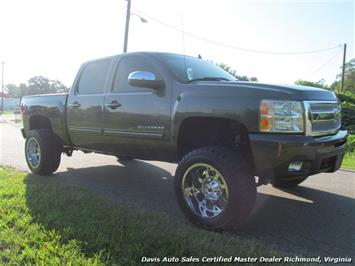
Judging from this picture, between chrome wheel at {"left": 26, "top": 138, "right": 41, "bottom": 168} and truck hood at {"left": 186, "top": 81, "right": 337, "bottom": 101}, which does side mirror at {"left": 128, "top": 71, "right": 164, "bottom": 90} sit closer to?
truck hood at {"left": 186, "top": 81, "right": 337, "bottom": 101}

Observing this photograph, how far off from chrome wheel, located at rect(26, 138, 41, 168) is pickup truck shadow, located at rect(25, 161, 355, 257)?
0.32 meters

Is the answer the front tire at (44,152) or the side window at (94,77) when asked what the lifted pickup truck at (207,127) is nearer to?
the side window at (94,77)

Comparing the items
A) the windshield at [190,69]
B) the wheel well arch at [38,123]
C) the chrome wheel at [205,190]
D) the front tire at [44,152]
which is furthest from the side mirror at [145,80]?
the wheel well arch at [38,123]

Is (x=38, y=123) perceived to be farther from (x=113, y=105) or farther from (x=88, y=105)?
(x=113, y=105)

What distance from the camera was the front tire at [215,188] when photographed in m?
3.39

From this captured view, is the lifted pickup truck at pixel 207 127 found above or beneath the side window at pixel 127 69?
beneath

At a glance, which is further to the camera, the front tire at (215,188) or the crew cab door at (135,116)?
the crew cab door at (135,116)

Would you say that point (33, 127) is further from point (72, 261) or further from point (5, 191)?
point (72, 261)

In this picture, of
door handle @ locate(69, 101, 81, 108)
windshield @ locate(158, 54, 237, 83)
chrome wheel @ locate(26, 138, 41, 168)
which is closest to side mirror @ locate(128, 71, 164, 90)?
windshield @ locate(158, 54, 237, 83)

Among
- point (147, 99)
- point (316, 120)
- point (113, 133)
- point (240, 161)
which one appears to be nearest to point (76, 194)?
point (113, 133)

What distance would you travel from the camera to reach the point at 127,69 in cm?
485

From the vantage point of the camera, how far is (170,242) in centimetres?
309

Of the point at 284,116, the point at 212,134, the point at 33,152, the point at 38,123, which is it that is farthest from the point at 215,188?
the point at 38,123

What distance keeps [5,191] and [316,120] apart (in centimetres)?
390
